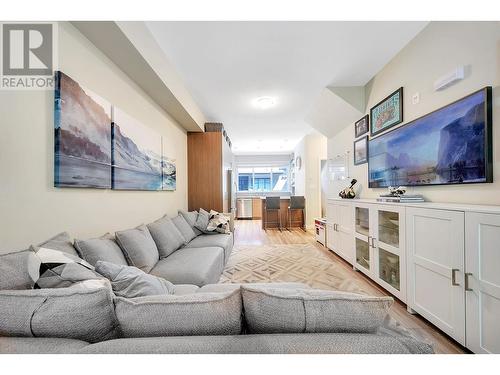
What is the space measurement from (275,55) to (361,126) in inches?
68.5

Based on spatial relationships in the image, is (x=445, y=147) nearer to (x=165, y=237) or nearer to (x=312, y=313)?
(x=312, y=313)

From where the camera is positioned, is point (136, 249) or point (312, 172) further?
point (312, 172)

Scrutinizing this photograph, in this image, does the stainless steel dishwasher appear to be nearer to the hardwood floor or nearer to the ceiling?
the hardwood floor

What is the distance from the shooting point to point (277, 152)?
8336 mm

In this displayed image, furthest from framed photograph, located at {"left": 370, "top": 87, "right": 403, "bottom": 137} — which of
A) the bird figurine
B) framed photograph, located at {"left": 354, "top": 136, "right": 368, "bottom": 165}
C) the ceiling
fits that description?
the bird figurine

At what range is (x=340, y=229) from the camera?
3.25 meters

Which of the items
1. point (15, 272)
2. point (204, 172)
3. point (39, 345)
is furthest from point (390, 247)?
point (204, 172)

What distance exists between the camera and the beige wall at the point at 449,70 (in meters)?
1.42

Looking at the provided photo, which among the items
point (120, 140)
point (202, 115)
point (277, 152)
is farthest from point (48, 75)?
point (277, 152)

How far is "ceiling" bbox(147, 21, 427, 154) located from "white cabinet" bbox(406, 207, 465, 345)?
181 cm

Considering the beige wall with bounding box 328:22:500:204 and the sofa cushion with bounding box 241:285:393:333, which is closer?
the sofa cushion with bounding box 241:285:393:333

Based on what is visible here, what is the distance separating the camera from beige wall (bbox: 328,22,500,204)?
142cm
